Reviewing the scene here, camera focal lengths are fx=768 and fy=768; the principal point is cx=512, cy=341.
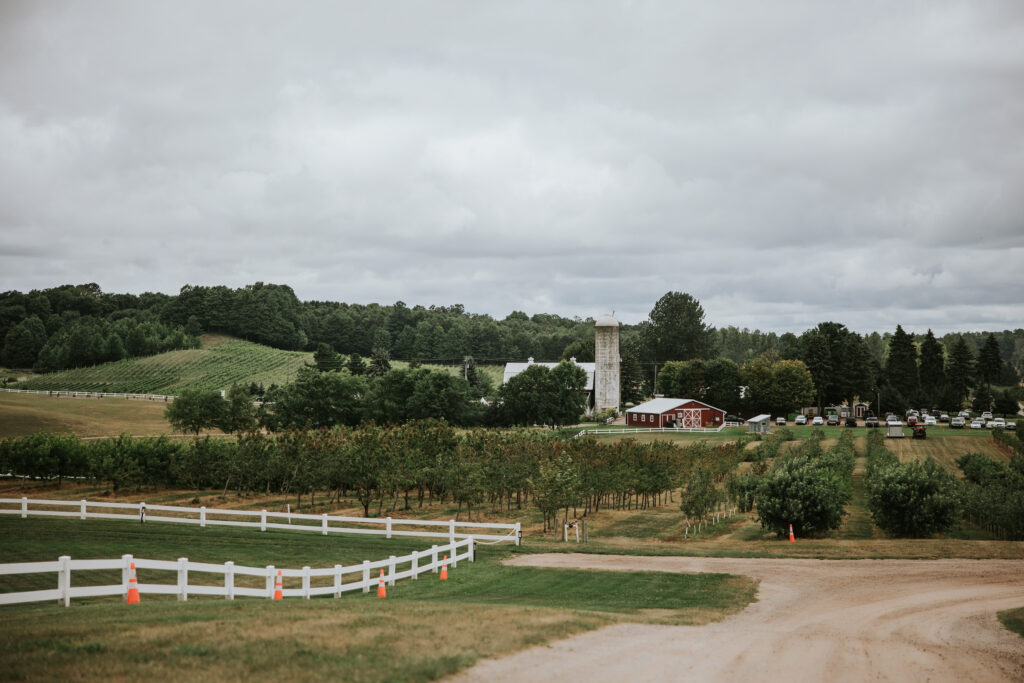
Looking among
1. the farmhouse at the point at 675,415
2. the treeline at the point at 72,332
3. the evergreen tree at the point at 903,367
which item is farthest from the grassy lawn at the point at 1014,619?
the treeline at the point at 72,332

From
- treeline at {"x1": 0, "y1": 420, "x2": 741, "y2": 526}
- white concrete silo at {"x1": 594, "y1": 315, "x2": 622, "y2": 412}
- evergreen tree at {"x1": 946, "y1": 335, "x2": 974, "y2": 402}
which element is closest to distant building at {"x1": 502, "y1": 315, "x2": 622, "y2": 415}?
white concrete silo at {"x1": 594, "y1": 315, "x2": 622, "y2": 412}

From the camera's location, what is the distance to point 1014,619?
1689 cm

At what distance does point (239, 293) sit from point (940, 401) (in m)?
133

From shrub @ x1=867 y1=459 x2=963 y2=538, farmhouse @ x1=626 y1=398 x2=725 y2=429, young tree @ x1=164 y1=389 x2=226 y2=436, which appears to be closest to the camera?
shrub @ x1=867 y1=459 x2=963 y2=538

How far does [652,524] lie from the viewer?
38125 mm

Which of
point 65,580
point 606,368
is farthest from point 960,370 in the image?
point 65,580

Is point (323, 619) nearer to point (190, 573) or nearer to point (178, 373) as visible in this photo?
point (190, 573)

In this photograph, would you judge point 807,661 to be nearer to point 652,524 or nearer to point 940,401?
point 652,524

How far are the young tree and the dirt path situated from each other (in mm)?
53896

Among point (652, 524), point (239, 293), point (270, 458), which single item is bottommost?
point (652, 524)

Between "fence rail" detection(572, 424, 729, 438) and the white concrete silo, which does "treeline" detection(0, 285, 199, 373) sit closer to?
the white concrete silo

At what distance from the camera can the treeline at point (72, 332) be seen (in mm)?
129500

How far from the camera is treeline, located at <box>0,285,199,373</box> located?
130 metres

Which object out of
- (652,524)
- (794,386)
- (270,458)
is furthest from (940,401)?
(270,458)
